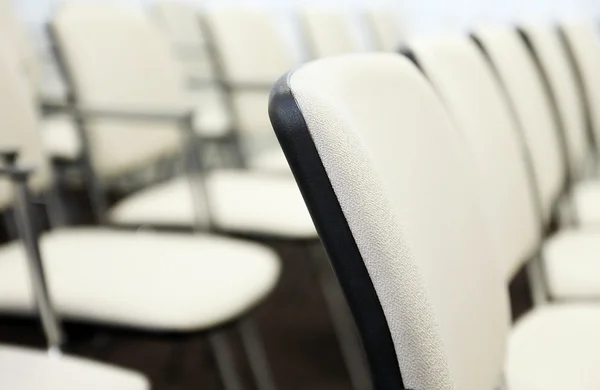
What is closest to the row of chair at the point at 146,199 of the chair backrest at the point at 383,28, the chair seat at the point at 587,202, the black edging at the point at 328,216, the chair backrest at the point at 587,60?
the black edging at the point at 328,216

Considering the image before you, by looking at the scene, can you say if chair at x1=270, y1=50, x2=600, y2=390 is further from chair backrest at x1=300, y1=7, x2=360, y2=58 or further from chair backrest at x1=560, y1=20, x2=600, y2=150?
chair backrest at x1=300, y1=7, x2=360, y2=58

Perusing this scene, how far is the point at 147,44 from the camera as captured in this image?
79.2 inches

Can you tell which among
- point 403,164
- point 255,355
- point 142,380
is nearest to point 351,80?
point 403,164

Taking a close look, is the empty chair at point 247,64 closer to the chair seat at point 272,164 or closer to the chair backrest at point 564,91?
the chair seat at point 272,164

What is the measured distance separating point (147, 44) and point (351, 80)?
55.7 inches

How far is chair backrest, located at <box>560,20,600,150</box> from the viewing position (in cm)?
219

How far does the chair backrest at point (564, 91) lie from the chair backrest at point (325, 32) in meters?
0.97

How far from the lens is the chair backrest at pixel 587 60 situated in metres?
2.19

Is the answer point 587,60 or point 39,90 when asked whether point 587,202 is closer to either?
point 587,60

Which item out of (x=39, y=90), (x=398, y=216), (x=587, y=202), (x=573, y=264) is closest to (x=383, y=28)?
(x=39, y=90)

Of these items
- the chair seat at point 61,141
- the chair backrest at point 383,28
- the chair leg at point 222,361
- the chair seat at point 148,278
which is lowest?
the chair leg at point 222,361

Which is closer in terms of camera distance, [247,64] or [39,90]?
[247,64]

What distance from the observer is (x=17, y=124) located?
57.1 inches

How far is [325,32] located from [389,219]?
264 cm
